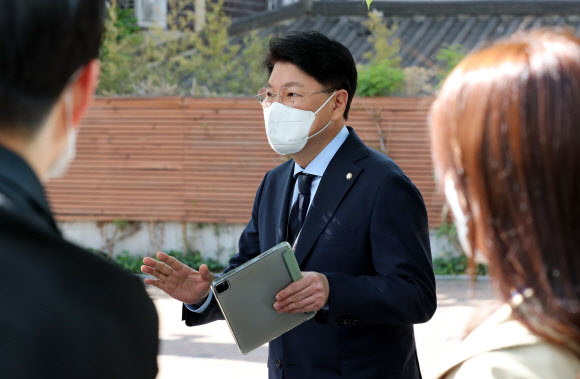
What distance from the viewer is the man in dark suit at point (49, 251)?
2.81 feet

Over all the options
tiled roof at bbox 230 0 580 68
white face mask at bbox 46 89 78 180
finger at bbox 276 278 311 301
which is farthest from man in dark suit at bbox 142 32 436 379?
tiled roof at bbox 230 0 580 68

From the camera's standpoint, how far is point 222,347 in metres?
6.25

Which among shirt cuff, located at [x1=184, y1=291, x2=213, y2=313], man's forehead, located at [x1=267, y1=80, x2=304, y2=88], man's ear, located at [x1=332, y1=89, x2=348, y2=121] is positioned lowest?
shirt cuff, located at [x1=184, y1=291, x2=213, y2=313]

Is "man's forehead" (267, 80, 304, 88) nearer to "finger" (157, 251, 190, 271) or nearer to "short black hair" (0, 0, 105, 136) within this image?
"finger" (157, 251, 190, 271)

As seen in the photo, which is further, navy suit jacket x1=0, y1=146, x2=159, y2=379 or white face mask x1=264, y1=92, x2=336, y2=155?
white face mask x1=264, y1=92, x2=336, y2=155

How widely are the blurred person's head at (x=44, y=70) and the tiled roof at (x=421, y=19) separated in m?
11.5

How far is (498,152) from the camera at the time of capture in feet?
3.57

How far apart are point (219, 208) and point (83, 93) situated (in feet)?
26.9

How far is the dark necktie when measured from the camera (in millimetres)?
2553

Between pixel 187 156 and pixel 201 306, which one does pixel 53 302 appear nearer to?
pixel 201 306

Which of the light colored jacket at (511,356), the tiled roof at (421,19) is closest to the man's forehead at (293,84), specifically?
the light colored jacket at (511,356)

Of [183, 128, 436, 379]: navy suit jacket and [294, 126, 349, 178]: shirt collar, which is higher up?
[294, 126, 349, 178]: shirt collar

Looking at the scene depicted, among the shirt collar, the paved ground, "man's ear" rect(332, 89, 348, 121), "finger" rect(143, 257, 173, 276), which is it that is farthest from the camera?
the paved ground

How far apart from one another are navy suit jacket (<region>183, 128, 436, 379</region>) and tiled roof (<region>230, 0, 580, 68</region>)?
33.0 ft
